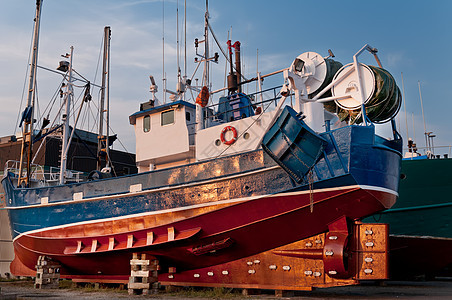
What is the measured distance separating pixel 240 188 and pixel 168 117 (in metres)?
4.38

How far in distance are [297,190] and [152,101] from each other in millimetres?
6877

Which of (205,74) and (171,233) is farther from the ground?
(205,74)

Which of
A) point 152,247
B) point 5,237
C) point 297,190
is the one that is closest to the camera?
point 297,190

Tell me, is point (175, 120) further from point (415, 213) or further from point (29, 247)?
point (415, 213)

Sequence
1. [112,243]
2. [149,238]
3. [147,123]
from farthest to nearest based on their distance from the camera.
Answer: [147,123]
[112,243]
[149,238]

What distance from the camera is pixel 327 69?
1147 centimetres

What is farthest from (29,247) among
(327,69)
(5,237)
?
(327,69)

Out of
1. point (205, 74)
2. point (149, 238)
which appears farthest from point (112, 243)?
point (205, 74)

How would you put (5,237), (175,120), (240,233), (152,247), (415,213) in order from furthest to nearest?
1. (5,237)
2. (415,213)
3. (175,120)
4. (152,247)
5. (240,233)

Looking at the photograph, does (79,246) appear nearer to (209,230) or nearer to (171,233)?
(171,233)

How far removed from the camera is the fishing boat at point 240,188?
30.2 ft

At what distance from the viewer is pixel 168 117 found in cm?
1329

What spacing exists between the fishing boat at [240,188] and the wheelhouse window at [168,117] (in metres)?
0.04

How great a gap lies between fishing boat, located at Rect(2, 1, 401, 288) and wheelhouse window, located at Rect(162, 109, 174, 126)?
0.12 ft
